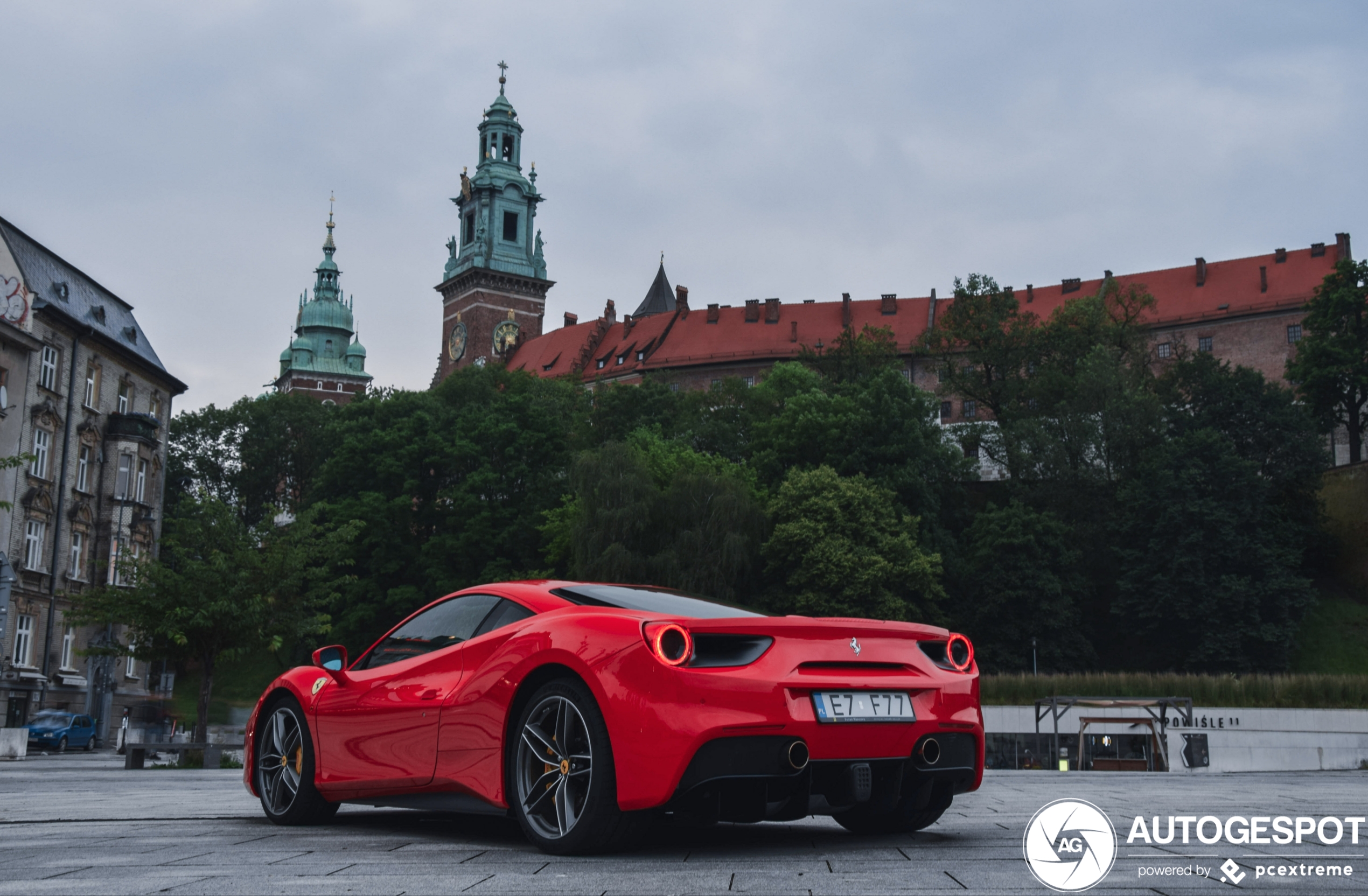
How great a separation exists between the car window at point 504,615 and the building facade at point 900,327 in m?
65.2

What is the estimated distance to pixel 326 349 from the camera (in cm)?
12494

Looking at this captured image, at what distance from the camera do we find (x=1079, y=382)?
60.3 m

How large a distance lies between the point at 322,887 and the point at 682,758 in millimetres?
1439

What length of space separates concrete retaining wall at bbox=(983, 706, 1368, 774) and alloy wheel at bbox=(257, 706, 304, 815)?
17250 millimetres

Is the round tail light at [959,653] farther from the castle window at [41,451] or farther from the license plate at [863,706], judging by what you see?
the castle window at [41,451]

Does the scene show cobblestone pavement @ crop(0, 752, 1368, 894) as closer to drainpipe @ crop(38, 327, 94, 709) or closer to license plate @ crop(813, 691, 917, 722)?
license plate @ crop(813, 691, 917, 722)

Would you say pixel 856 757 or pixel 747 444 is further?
pixel 747 444

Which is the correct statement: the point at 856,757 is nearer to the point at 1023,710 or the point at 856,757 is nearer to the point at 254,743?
the point at 254,743

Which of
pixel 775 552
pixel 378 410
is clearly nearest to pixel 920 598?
pixel 775 552

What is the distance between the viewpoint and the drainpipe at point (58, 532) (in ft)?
136

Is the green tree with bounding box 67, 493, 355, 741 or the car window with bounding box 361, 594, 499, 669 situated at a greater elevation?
the green tree with bounding box 67, 493, 355, 741

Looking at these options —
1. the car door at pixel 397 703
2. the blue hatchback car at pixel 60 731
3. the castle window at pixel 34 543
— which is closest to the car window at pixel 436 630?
the car door at pixel 397 703

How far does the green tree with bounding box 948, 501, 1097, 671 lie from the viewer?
171ft

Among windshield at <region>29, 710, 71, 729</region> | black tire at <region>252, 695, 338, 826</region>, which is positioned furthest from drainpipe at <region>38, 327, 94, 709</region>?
black tire at <region>252, 695, 338, 826</region>
